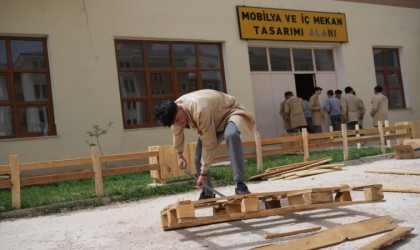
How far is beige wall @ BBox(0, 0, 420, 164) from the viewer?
10305 millimetres

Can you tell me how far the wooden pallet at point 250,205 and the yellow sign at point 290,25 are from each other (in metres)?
9.44

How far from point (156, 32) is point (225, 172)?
514 cm

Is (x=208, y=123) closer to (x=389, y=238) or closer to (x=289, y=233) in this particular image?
(x=289, y=233)

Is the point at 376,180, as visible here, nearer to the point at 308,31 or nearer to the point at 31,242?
the point at 31,242

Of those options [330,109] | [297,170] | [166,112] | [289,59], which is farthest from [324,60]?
[166,112]

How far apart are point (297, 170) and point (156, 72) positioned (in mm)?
5323

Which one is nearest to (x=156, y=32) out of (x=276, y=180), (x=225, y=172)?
(x=225, y=172)

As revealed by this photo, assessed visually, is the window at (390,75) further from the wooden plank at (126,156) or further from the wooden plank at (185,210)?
the wooden plank at (185,210)

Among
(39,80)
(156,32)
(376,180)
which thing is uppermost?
(156,32)

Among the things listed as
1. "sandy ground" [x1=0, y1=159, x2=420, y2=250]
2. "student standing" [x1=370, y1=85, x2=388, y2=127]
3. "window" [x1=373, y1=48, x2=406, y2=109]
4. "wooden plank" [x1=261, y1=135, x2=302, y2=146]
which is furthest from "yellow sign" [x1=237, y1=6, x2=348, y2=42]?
"sandy ground" [x1=0, y1=159, x2=420, y2=250]

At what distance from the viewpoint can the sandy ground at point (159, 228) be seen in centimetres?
386

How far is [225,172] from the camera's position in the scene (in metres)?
8.73

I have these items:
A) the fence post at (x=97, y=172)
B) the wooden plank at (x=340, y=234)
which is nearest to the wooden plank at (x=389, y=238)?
the wooden plank at (x=340, y=234)

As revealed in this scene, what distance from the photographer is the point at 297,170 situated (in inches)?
342
